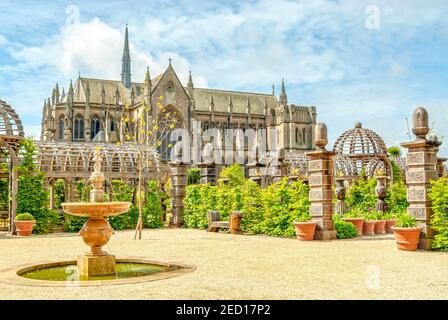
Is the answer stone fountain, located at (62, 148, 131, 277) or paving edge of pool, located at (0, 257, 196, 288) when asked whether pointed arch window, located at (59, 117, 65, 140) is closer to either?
paving edge of pool, located at (0, 257, 196, 288)

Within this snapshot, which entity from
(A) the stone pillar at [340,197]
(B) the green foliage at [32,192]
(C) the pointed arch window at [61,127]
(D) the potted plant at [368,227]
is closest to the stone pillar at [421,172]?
(D) the potted plant at [368,227]

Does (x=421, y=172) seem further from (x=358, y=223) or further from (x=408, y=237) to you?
(x=358, y=223)

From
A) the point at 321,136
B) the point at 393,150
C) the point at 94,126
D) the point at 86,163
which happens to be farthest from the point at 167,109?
the point at 321,136

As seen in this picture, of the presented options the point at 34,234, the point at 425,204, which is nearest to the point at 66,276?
the point at 425,204

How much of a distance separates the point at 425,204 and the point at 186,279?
7195 mm

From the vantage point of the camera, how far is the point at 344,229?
16250mm

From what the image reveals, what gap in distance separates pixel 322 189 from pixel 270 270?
698 cm

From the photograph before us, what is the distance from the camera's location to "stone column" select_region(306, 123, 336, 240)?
51.1 feet

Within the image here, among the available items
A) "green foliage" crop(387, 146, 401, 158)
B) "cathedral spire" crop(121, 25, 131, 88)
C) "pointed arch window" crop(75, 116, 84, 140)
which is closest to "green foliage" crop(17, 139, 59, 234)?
"green foliage" crop(387, 146, 401, 158)

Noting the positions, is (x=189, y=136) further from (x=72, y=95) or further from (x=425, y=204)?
(x=425, y=204)

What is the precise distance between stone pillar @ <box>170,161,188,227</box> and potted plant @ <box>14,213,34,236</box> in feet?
21.9

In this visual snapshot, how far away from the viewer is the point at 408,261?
33.9 ft
